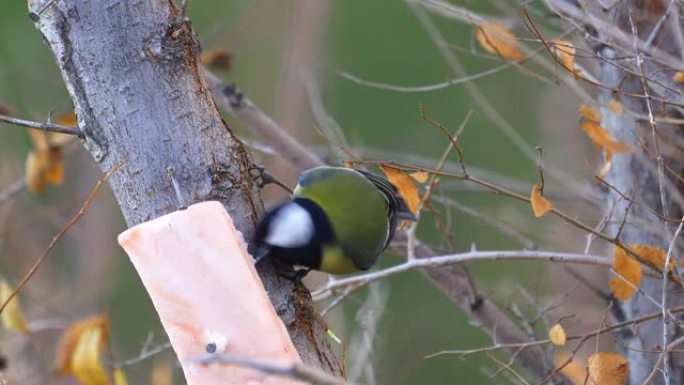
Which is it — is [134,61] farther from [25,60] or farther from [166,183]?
A: [25,60]

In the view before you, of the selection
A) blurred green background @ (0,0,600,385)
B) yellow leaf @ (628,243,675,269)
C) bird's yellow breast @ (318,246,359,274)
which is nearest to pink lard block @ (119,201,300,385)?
bird's yellow breast @ (318,246,359,274)

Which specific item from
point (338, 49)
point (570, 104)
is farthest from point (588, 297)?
point (338, 49)

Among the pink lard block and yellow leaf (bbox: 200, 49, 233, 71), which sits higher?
yellow leaf (bbox: 200, 49, 233, 71)

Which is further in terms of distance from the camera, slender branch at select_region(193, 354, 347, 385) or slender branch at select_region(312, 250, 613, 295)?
slender branch at select_region(312, 250, 613, 295)

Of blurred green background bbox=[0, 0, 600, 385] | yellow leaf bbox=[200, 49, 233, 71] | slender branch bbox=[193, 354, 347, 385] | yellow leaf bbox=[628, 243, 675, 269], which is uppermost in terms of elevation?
yellow leaf bbox=[200, 49, 233, 71]

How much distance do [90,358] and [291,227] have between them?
99 centimetres

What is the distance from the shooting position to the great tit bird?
195 cm

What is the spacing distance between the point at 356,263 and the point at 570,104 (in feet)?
12.3

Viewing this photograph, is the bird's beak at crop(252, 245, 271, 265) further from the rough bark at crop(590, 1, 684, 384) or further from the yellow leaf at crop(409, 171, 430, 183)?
the rough bark at crop(590, 1, 684, 384)

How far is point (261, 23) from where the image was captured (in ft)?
27.7

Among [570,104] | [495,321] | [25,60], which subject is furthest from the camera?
[25,60]

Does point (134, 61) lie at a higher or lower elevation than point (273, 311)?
higher

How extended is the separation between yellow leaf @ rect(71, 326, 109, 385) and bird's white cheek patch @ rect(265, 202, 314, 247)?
902 mm

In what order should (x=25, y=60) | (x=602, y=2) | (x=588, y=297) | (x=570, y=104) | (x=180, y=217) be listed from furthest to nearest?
(x=25, y=60)
(x=570, y=104)
(x=588, y=297)
(x=602, y=2)
(x=180, y=217)
